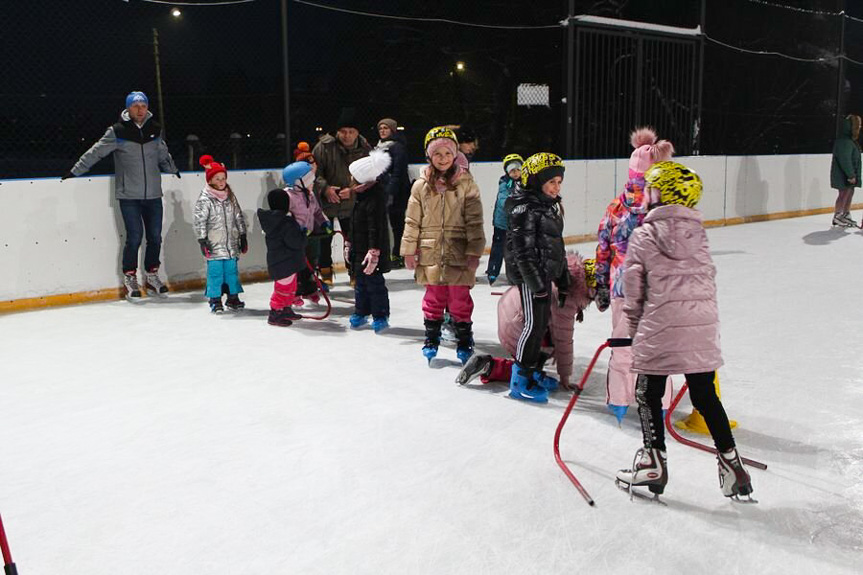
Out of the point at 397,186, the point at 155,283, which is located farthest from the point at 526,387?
the point at 155,283

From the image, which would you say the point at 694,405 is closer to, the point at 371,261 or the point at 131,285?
the point at 371,261

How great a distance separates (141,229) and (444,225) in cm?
333

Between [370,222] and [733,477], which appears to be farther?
[370,222]

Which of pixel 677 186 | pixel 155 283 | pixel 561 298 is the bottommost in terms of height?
pixel 155 283

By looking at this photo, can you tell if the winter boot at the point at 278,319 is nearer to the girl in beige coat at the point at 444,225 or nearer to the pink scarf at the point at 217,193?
the pink scarf at the point at 217,193

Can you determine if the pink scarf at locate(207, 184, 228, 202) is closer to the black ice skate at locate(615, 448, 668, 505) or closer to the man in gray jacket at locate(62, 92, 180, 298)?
the man in gray jacket at locate(62, 92, 180, 298)

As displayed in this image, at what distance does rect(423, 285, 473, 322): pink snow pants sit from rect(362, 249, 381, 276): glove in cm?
61

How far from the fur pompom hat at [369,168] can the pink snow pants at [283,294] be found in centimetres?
102

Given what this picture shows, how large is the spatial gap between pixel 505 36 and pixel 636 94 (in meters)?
6.85

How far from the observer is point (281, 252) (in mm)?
5844

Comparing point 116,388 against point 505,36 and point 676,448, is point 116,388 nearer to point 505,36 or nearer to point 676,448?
point 676,448

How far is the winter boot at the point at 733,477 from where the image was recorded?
2891mm

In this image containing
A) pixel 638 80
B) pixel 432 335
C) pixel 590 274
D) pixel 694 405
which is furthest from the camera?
pixel 638 80

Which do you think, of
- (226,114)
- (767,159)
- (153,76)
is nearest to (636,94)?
(767,159)
